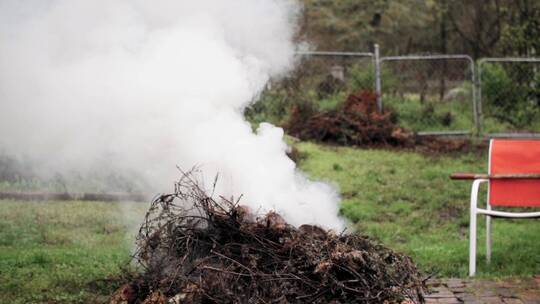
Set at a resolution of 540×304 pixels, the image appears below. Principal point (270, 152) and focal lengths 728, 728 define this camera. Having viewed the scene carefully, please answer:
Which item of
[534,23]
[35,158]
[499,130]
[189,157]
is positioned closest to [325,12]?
[534,23]

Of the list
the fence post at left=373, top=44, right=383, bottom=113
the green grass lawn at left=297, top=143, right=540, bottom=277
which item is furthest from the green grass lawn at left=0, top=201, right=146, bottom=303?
the fence post at left=373, top=44, right=383, bottom=113

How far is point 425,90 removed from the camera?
15.5m

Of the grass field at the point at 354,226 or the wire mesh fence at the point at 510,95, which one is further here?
the wire mesh fence at the point at 510,95

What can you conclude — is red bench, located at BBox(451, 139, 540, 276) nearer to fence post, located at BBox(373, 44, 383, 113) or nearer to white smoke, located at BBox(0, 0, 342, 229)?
white smoke, located at BBox(0, 0, 342, 229)

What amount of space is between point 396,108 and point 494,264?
317 inches

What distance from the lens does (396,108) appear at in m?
14.9

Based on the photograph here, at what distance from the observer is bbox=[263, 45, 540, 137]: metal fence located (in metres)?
14.6

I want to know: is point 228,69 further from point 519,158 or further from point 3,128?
point 519,158

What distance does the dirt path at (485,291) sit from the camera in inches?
227

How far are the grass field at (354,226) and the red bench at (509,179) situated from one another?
0.56 m

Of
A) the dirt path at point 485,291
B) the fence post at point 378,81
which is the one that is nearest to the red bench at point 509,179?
the dirt path at point 485,291

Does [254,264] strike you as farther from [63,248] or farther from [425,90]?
[425,90]

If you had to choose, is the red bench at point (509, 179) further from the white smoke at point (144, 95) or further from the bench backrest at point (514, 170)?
the white smoke at point (144, 95)

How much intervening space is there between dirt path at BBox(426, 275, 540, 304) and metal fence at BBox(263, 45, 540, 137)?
8.31 metres
